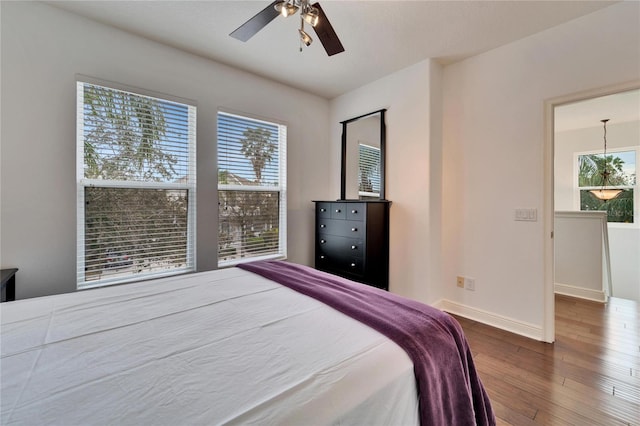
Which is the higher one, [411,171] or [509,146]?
[509,146]

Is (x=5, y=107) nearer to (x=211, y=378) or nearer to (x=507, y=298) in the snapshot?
(x=211, y=378)

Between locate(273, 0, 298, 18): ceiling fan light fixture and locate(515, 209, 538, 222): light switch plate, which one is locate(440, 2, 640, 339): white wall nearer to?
locate(515, 209, 538, 222): light switch plate

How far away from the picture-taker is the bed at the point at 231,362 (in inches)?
28.0

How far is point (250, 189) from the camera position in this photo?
10.5 ft

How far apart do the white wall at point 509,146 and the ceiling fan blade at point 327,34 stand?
176 cm

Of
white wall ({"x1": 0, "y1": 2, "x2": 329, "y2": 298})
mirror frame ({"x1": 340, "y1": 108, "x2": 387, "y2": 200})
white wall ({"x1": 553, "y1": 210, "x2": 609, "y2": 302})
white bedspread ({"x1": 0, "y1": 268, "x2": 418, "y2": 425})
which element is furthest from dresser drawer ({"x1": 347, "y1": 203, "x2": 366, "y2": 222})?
white wall ({"x1": 553, "y1": 210, "x2": 609, "y2": 302})

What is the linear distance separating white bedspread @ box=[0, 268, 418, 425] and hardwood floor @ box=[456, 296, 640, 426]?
1.20 metres

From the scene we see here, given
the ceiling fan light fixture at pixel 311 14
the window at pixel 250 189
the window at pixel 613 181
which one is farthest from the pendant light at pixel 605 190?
the ceiling fan light fixture at pixel 311 14

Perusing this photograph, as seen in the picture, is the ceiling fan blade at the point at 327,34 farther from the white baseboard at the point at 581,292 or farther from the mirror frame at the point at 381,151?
the white baseboard at the point at 581,292

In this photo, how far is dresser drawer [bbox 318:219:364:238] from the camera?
3.04 m

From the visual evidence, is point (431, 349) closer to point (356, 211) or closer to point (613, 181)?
point (356, 211)

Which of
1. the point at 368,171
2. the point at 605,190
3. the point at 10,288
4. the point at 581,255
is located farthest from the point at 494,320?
the point at 10,288

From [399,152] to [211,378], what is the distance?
2863 mm

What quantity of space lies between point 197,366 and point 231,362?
10 centimetres
